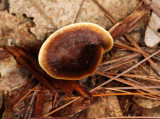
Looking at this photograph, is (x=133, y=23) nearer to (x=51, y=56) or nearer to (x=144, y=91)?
(x=144, y=91)

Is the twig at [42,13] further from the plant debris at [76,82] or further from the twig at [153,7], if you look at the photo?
the twig at [153,7]

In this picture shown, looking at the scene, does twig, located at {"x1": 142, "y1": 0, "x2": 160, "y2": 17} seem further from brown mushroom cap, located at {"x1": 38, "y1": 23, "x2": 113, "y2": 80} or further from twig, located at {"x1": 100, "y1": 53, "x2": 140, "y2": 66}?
brown mushroom cap, located at {"x1": 38, "y1": 23, "x2": 113, "y2": 80}

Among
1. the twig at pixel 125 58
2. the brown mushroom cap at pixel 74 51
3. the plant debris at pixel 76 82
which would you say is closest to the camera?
the brown mushroom cap at pixel 74 51

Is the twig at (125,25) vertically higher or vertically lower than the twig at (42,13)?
lower

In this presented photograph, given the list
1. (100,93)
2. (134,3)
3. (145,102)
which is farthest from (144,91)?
(134,3)

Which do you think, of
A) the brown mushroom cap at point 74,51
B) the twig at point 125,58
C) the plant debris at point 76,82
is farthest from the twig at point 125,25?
the brown mushroom cap at point 74,51

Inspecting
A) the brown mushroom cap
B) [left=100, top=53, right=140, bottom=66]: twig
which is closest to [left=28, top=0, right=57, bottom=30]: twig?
the brown mushroom cap

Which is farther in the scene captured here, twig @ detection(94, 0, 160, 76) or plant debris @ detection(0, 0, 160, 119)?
twig @ detection(94, 0, 160, 76)

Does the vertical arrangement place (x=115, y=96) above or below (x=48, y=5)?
below

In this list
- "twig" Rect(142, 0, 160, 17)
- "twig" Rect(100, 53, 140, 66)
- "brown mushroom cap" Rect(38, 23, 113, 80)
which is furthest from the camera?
"twig" Rect(100, 53, 140, 66)
